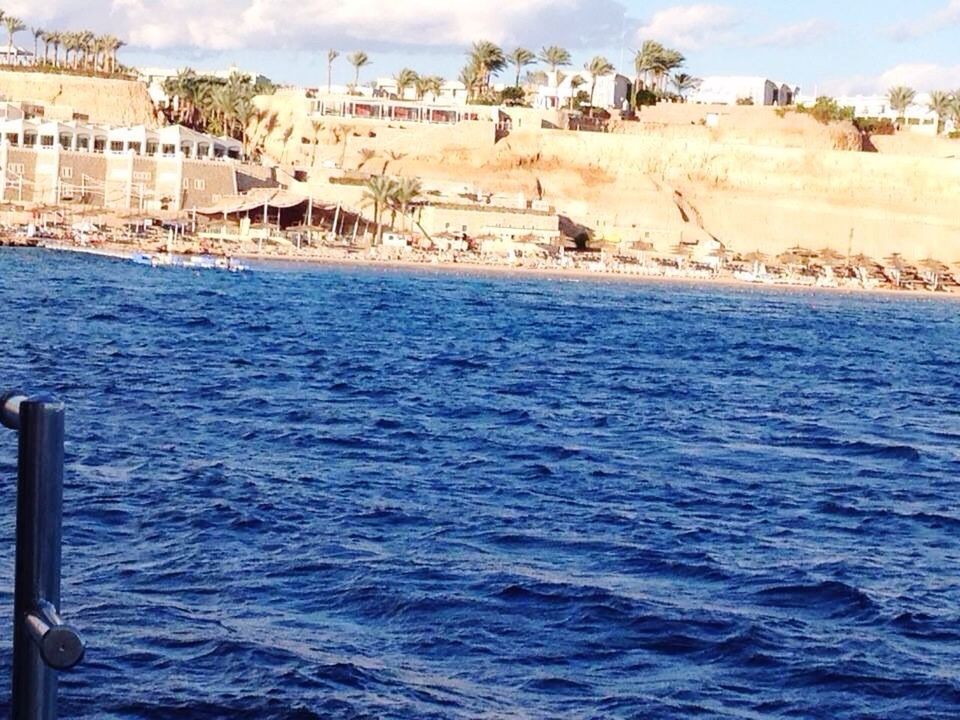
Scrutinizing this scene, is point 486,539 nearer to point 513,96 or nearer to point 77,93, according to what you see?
point 77,93

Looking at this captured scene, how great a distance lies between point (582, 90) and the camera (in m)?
130

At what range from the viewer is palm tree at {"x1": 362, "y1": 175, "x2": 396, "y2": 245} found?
101688 mm

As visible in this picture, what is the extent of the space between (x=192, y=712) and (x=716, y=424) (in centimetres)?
1998

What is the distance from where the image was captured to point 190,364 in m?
34.9

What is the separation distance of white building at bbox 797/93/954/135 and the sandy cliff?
7.50 m

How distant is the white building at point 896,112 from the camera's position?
408 ft

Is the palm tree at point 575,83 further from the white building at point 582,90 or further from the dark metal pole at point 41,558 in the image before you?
the dark metal pole at point 41,558

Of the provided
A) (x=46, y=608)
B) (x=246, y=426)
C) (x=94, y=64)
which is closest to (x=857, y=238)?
(x=94, y=64)

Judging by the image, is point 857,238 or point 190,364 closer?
point 190,364

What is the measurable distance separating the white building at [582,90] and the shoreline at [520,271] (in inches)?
1098

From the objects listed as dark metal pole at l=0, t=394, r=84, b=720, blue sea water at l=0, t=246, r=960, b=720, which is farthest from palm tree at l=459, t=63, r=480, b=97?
dark metal pole at l=0, t=394, r=84, b=720

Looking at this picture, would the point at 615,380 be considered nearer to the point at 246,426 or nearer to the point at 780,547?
the point at 246,426

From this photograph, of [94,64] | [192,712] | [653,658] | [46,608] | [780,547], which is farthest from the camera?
[94,64]

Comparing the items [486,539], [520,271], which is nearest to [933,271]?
Result: [520,271]
